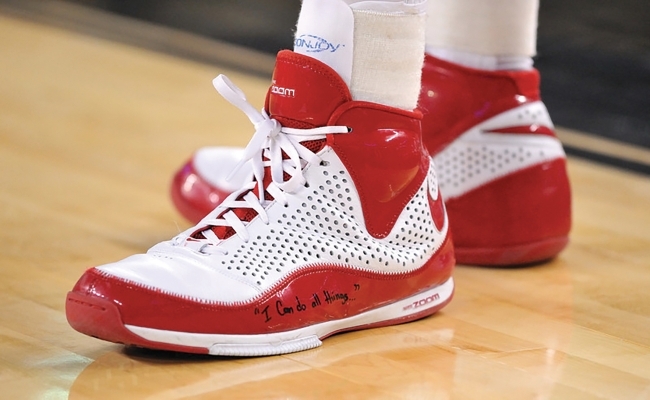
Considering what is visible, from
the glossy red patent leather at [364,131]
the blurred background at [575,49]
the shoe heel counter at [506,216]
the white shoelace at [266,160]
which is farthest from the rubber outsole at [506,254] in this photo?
the blurred background at [575,49]

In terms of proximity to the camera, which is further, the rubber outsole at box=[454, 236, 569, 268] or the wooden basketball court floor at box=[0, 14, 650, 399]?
the rubber outsole at box=[454, 236, 569, 268]

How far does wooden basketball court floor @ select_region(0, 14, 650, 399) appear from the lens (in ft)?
2.93

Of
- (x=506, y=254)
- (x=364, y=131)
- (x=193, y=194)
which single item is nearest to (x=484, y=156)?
(x=506, y=254)

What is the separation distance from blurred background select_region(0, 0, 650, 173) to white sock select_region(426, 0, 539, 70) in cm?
88

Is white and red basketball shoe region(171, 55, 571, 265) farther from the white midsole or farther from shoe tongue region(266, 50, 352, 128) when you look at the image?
shoe tongue region(266, 50, 352, 128)

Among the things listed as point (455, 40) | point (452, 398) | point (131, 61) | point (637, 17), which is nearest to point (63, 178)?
point (455, 40)

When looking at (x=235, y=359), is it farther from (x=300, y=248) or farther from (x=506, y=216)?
(x=506, y=216)

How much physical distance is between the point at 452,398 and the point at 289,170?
0.92 ft

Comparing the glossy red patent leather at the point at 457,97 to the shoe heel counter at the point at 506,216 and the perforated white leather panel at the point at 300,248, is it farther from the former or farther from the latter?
the perforated white leather panel at the point at 300,248

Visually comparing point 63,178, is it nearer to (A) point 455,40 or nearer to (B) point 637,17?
(A) point 455,40

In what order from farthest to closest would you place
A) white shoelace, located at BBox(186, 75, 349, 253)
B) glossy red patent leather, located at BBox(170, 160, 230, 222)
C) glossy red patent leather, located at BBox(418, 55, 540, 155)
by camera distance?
glossy red patent leather, located at BBox(170, 160, 230, 222), glossy red patent leather, located at BBox(418, 55, 540, 155), white shoelace, located at BBox(186, 75, 349, 253)

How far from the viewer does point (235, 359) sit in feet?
3.06

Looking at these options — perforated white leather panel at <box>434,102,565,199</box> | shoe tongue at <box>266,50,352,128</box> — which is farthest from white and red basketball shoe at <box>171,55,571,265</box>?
shoe tongue at <box>266,50,352,128</box>

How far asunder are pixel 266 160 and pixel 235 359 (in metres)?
0.21
